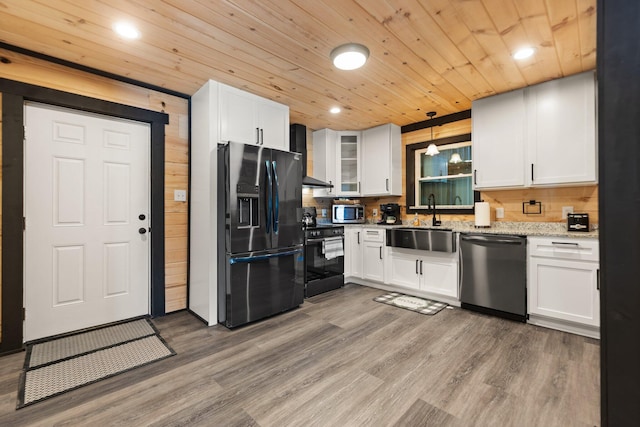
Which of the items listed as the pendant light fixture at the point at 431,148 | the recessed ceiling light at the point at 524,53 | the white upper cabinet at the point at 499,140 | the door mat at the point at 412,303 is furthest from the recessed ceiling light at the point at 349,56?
the door mat at the point at 412,303

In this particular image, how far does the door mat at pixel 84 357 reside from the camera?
189cm

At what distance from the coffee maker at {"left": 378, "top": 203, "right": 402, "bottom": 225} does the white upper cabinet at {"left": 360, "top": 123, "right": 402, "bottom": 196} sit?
0.18m

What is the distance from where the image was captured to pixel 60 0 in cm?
181

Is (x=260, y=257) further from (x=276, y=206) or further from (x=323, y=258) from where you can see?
(x=323, y=258)

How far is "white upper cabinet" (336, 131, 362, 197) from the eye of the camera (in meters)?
4.61

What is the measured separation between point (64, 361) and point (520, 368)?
3306 mm

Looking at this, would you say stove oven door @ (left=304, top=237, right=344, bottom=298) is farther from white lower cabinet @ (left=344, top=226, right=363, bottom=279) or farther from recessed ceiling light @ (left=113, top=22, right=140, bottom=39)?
recessed ceiling light @ (left=113, top=22, right=140, bottom=39)

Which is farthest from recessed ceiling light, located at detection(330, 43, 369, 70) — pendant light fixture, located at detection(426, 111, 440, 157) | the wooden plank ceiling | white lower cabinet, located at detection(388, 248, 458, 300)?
white lower cabinet, located at detection(388, 248, 458, 300)

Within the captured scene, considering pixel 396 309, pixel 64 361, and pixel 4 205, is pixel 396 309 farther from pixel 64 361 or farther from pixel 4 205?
pixel 4 205

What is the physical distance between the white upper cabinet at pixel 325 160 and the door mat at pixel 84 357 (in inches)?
113

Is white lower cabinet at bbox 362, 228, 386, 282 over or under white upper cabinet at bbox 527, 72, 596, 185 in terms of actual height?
under

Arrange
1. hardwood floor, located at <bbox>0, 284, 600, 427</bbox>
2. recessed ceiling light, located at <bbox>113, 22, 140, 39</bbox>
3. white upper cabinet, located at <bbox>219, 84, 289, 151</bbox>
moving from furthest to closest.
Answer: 1. white upper cabinet, located at <bbox>219, 84, 289, 151</bbox>
2. recessed ceiling light, located at <bbox>113, 22, 140, 39</bbox>
3. hardwood floor, located at <bbox>0, 284, 600, 427</bbox>

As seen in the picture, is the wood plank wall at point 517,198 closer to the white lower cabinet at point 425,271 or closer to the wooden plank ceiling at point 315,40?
the white lower cabinet at point 425,271

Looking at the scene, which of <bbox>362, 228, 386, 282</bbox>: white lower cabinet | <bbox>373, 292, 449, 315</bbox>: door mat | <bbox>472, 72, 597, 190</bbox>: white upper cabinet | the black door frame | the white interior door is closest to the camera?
the black door frame
